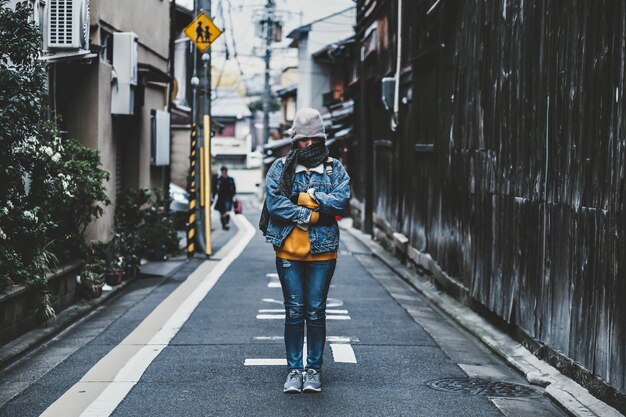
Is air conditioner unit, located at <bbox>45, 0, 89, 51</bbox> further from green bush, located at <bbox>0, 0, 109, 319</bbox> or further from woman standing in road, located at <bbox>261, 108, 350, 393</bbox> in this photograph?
woman standing in road, located at <bbox>261, 108, 350, 393</bbox>

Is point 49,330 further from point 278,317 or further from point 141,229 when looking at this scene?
point 141,229

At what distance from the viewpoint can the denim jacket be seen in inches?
298

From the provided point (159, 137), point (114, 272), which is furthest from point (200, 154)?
point (114, 272)

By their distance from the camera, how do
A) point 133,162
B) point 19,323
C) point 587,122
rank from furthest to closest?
1. point 133,162
2. point 19,323
3. point 587,122

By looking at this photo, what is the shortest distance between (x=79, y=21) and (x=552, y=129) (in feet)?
21.4

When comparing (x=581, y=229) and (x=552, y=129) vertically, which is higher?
(x=552, y=129)

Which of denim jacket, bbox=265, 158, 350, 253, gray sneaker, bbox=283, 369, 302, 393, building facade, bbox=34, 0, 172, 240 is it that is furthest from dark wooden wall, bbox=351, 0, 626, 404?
building facade, bbox=34, 0, 172, 240

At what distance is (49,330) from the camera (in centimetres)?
1025

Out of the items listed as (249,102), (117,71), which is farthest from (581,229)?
(249,102)

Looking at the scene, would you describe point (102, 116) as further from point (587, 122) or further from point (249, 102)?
point (249, 102)

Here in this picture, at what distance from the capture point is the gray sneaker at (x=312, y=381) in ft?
24.8

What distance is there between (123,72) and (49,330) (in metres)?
6.54

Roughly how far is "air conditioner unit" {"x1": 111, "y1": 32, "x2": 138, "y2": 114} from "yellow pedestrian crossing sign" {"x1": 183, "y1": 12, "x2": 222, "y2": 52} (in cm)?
527

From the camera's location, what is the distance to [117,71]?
51.8 feet
